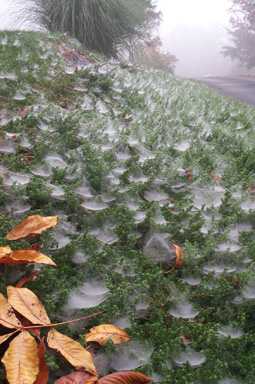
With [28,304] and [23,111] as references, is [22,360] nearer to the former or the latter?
[28,304]

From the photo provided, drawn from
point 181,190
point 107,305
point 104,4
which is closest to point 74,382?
point 107,305

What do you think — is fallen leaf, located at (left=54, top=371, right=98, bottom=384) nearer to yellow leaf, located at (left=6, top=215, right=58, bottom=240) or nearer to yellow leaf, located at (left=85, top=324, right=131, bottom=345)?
yellow leaf, located at (left=85, top=324, right=131, bottom=345)

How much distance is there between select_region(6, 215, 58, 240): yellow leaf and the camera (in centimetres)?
141

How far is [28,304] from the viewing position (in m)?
1.16

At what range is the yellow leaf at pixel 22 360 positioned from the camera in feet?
3.01

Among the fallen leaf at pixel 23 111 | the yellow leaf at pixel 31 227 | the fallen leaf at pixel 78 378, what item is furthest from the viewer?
the fallen leaf at pixel 23 111

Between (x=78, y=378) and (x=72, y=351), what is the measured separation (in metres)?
0.09

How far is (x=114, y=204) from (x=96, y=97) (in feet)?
7.07

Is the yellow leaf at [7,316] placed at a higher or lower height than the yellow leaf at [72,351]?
higher

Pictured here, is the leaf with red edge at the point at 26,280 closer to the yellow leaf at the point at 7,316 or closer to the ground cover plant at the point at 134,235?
the ground cover plant at the point at 134,235

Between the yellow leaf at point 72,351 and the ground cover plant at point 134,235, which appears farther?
the ground cover plant at point 134,235

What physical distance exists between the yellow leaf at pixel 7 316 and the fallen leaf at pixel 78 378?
0.25 meters

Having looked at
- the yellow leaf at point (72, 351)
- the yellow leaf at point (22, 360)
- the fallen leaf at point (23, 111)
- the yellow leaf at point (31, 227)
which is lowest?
the yellow leaf at point (72, 351)

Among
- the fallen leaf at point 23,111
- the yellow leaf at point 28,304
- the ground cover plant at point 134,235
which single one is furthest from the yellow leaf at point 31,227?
the fallen leaf at point 23,111
